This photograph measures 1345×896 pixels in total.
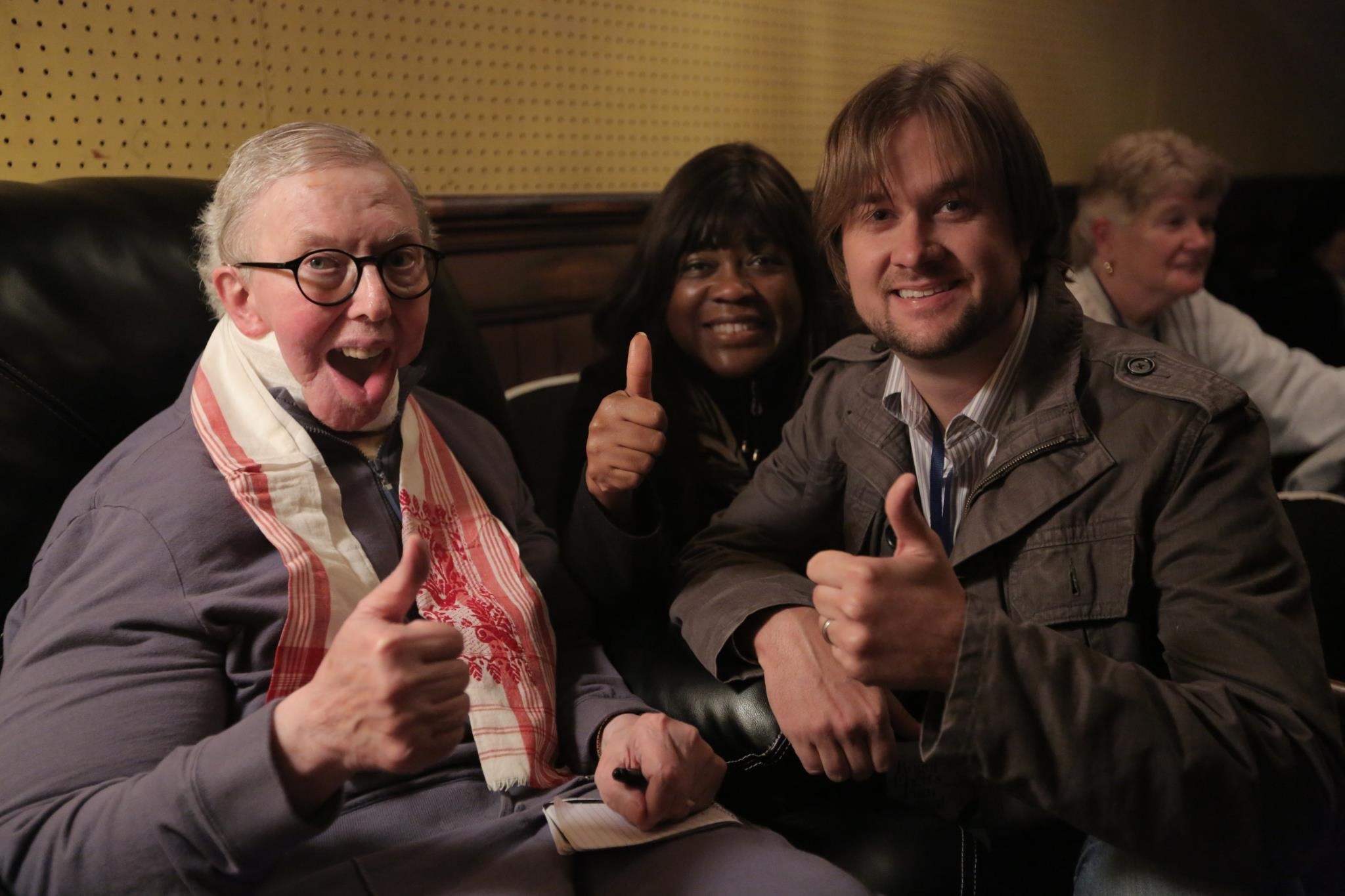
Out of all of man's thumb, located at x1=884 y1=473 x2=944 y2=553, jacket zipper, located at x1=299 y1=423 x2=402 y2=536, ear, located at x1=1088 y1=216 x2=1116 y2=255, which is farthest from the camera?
ear, located at x1=1088 y1=216 x2=1116 y2=255

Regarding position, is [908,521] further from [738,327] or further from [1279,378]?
[1279,378]

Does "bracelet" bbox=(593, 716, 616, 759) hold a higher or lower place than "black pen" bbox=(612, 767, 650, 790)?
lower

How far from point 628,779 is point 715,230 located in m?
1.08

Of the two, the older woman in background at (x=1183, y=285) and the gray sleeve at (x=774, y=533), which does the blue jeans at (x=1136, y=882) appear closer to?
the gray sleeve at (x=774, y=533)

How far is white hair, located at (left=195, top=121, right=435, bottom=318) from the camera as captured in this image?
1.14 m

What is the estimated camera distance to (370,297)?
1.14m

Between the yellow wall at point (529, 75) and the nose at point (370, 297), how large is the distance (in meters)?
0.76

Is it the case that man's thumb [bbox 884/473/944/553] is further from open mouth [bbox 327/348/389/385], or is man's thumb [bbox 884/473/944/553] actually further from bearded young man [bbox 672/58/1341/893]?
open mouth [bbox 327/348/389/385]

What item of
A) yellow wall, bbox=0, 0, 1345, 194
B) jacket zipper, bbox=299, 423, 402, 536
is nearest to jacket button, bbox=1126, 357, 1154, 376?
jacket zipper, bbox=299, 423, 402, 536

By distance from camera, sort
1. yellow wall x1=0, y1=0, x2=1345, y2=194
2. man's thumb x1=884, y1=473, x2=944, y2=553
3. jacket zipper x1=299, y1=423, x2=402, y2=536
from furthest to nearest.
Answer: yellow wall x1=0, y1=0, x2=1345, y2=194
jacket zipper x1=299, y1=423, x2=402, y2=536
man's thumb x1=884, y1=473, x2=944, y2=553

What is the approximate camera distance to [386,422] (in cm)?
123

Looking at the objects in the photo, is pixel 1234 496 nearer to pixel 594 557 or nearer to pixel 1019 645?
pixel 1019 645

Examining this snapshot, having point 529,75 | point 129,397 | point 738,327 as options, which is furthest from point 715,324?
point 129,397

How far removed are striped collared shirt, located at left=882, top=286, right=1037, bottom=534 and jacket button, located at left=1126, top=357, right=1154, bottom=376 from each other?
0.40ft
